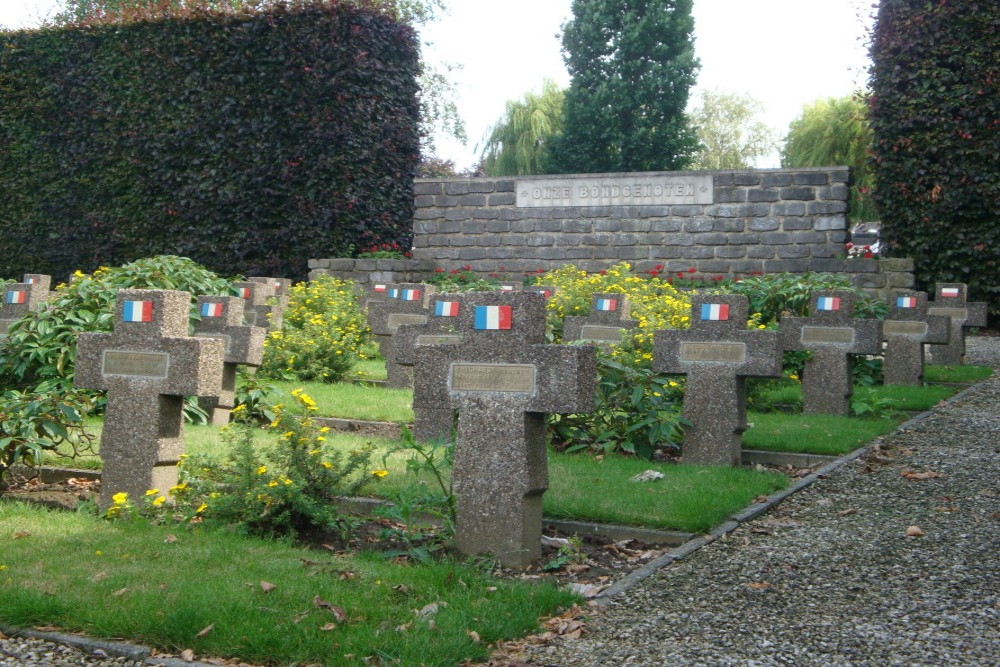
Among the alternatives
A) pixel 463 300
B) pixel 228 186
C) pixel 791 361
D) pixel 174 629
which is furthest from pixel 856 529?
pixel 228 186

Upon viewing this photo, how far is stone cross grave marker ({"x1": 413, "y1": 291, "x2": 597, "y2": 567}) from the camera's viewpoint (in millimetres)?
5090

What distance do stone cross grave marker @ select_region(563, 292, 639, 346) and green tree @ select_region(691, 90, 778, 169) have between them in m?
Result: 38.9

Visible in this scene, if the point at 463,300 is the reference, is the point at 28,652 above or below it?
below

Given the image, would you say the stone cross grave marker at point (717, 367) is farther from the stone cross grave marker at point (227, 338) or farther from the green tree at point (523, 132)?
the green tree at point (523, 132)

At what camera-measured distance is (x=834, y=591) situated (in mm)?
4680

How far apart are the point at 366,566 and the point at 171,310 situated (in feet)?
6.65

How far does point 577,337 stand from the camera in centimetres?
959

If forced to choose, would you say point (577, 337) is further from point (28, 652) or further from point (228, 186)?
point (228, 186)

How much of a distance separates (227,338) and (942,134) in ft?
39.2

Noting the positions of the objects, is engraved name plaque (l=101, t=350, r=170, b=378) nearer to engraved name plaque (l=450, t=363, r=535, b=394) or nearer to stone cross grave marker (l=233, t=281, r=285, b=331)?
engraved name plaque (l=450, t=363, r=535, b=394)

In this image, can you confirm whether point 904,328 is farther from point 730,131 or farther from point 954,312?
point 730,131

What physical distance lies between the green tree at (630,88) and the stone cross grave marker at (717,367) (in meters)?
26.2


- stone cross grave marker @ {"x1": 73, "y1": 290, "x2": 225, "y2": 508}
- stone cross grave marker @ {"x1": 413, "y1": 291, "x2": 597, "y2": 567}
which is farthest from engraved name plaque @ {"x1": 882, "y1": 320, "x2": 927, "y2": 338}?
stone cross grave marker @ {"x1": 73, "y1": 290, "x2": 225, "y2": 508}

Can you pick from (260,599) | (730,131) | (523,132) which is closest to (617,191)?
(260,599)
